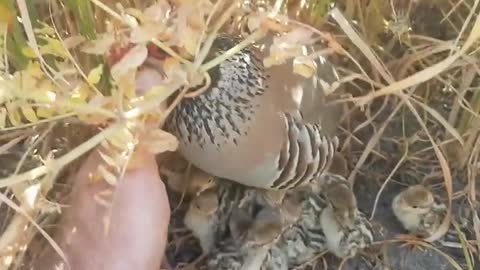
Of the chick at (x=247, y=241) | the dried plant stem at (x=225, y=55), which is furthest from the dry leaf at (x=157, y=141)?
the chick at (x=247, y=241)

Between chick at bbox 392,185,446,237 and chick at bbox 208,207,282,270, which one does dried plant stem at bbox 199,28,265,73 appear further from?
chick at bbox 392,185,446,237

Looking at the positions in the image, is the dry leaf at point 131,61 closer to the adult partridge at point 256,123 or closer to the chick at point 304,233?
the adult partridge at point 256,123

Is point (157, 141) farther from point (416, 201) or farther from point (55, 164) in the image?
point (416, 201)

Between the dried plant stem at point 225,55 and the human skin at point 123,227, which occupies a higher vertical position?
the dried plant stem at point 225,55

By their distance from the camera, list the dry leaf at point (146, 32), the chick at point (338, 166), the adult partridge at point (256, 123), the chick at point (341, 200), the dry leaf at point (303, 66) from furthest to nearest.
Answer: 1. the chick at point (338, 166)
2. the chick at point (341, 200)
3. the adult partridge at point (256, 123)
4. the dry leaf at point (303, 66)
5. the dry leaf at point (146, 32)

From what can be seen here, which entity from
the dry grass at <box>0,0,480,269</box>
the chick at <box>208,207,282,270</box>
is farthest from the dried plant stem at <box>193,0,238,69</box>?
→ the chick at <box>208,207,282,270</box>

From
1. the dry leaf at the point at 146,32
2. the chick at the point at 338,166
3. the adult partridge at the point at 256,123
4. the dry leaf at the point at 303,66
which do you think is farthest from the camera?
the chick at the point at 338,166
